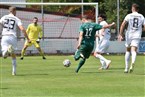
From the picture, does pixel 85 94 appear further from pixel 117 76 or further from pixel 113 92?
pixel 117 76

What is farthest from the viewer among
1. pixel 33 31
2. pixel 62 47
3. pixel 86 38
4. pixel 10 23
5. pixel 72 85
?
pixel 62 47

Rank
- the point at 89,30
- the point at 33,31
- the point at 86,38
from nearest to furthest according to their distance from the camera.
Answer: the point at 89,30 < the point at 86,38 < the point at 33,31

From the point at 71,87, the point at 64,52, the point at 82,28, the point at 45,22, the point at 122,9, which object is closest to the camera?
the point at 71,87

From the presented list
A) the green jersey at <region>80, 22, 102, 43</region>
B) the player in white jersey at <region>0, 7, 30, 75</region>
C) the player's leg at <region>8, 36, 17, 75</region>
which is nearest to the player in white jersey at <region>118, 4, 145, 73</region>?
the green jersey at <region>80, 22, 102, 43</region>

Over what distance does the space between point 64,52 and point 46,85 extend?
940 inches

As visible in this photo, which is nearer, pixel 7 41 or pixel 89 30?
pixel 7 41

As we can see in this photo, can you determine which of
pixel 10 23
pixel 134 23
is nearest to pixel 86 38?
pixel 134 23

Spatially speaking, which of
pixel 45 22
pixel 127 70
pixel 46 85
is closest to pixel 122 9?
pixel 45 22

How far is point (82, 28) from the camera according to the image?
17.8 meters

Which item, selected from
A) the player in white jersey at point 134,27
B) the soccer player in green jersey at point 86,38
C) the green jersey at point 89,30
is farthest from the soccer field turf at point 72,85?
the green jersey at point 89,30

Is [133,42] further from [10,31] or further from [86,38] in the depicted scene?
[10,31]

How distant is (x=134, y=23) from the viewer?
1797cm

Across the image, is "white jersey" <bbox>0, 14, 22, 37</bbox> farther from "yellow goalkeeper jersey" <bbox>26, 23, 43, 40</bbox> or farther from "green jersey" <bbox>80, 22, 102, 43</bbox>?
"yellow goalkeeper jersey" <bbox>26, 23, 43, 40</bbox>

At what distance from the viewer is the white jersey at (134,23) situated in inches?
705
